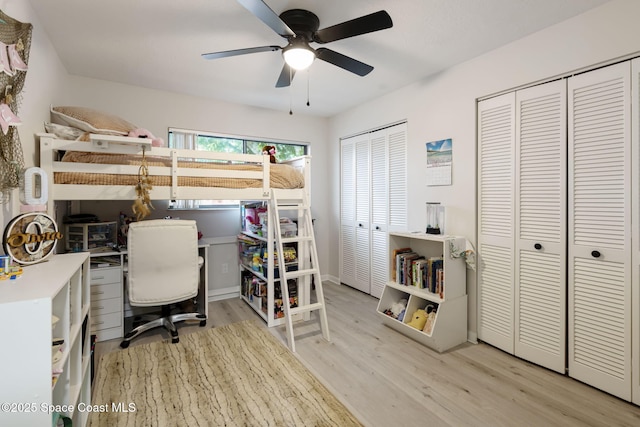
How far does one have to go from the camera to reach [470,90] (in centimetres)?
262

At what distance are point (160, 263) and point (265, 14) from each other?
1.96 metres

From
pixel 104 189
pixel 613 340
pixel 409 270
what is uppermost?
pixel 104 189

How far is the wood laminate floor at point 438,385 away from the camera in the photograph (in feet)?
5.64

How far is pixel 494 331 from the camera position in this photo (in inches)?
98.6

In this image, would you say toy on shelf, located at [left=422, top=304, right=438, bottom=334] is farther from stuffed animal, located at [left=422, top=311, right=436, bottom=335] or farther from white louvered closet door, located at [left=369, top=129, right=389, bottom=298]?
white louvered closet door, located at [left=369, top=129, right=389, bottom=298]

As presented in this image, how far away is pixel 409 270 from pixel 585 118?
5.70ft

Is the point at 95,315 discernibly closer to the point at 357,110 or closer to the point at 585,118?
the point at 357,110

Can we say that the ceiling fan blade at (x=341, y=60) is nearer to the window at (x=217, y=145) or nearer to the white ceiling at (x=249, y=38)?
the white ceiling at (x=249, y=38)

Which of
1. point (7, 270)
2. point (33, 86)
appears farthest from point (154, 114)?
point (7, 270)

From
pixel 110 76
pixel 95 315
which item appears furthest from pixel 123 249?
pixel 110 76

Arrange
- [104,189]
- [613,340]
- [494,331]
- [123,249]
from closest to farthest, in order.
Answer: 1. [613,340]
2. [104,189]
3. [494,331]
4. [123,249]

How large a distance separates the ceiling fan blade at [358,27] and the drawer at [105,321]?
9.24ft

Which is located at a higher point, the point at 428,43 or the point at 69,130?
the point at 428,43

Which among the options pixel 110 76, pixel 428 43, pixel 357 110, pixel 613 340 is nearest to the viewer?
pixel 613 340
